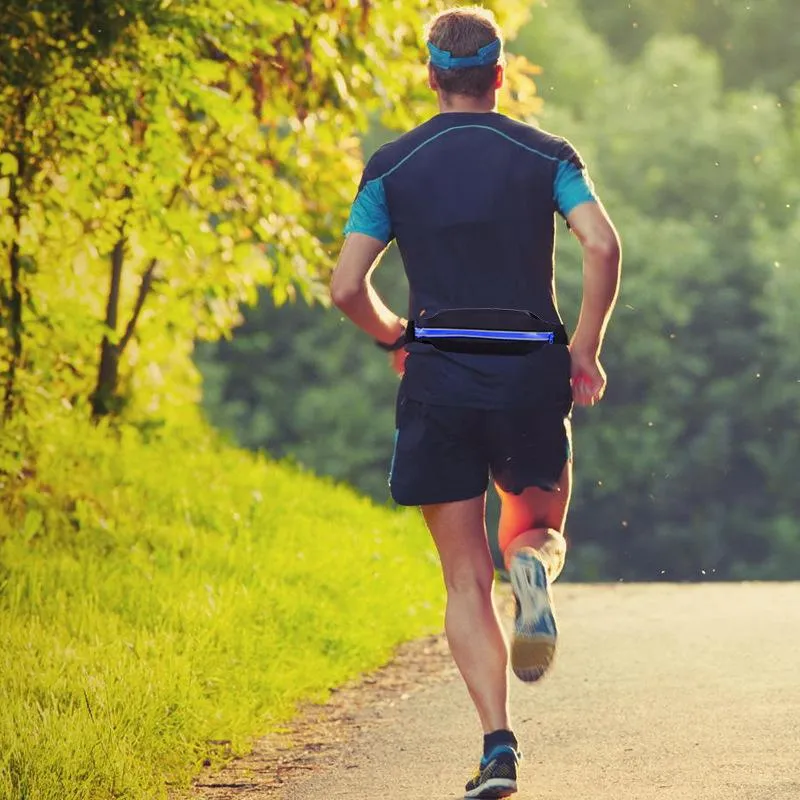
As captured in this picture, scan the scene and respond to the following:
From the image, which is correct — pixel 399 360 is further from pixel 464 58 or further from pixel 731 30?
pixel 731 30

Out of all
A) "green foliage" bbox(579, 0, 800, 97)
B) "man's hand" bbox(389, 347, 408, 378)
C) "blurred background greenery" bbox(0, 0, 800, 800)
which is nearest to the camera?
"man's hand" bbox(389, 347, 408, 378)

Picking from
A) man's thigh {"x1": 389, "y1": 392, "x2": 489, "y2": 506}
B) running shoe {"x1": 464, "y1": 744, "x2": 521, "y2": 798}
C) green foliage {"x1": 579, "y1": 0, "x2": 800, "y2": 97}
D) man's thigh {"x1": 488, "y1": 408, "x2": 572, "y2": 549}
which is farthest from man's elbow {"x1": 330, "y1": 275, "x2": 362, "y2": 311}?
green foliage {"x1": 579, "y1": 0, "x2": 800, "y2": 97}

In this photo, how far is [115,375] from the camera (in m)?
11.6

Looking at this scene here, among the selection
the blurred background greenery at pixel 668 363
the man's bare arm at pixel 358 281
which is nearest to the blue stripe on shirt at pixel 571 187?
the man's bare arm at pixel 358 281

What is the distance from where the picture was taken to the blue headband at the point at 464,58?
450cm

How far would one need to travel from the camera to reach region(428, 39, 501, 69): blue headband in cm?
450

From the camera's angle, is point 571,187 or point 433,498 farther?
point 433,498

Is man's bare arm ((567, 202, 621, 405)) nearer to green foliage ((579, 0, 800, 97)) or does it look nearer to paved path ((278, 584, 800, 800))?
paved path ((278, 584, 800, 800))

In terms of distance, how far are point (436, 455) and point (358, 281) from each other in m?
0.49

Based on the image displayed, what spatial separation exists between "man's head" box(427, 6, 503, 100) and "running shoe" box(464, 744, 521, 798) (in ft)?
5.57

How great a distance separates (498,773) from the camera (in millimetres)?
4551

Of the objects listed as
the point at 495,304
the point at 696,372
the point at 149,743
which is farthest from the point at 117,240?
the point at 696,372

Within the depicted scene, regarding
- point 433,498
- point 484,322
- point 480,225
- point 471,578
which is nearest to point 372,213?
point 480,225

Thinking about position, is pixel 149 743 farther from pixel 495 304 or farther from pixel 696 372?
Answer: pixel 696 372
